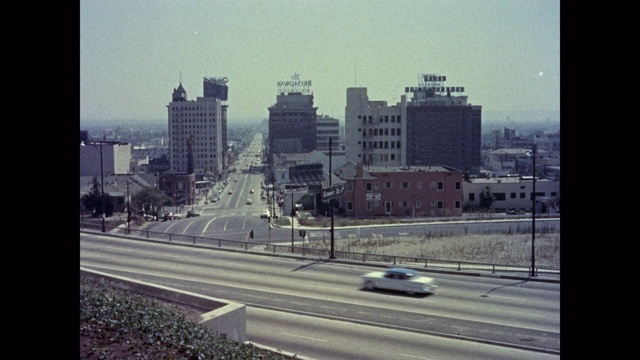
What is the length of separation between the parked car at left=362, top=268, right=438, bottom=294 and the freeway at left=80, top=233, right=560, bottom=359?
0.13 meters

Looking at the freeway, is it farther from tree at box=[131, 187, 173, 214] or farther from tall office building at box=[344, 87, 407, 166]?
tall office building at box=[344, 87, 407, 166]

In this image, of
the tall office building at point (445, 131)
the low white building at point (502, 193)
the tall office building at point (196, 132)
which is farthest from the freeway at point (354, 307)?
the tall office building at point (445, 131)

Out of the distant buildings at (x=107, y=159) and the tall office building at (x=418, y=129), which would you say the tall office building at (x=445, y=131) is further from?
the distant buildings at (x=107, y=159)

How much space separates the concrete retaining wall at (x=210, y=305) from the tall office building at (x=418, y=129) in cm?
2809

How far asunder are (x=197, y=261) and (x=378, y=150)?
26195 mm

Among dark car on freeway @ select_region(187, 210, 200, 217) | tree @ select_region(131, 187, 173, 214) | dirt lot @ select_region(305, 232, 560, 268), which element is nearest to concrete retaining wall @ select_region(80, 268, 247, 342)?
dirt lot @ select_region(305, 232, 560, 268)

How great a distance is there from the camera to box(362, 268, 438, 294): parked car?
8.08m

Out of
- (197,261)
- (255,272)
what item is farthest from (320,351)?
(197,261)

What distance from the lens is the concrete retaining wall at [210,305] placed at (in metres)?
5.39

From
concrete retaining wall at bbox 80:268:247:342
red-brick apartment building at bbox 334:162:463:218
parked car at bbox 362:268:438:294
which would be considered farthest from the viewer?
red-brick apartment building at bbox 334:162:463:218

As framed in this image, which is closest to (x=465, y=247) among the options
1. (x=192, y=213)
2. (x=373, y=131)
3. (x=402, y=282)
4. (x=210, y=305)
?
(x=402, y=282)

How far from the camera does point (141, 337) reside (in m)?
3.82
